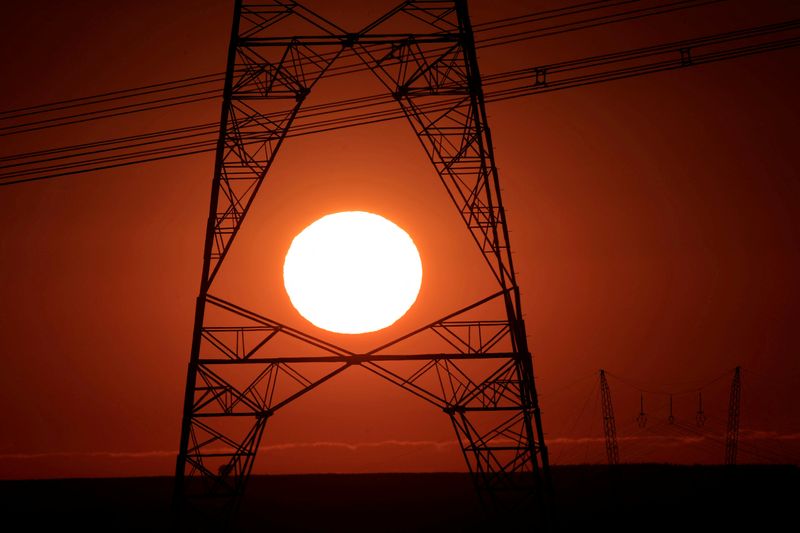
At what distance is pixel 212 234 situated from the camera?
19.2 metres

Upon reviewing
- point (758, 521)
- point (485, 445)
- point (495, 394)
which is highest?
point (495, 394)

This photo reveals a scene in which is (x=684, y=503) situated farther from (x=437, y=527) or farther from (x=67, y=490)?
(x=67, y=490)

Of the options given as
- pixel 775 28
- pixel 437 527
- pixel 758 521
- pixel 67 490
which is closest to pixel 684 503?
pixel 758 521

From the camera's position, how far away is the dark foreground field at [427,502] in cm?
2177

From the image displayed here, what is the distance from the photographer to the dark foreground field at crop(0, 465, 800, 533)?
21766 millimetres

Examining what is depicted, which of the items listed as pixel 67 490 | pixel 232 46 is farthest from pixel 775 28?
pixel 67 490

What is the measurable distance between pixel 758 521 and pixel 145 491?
2098cm

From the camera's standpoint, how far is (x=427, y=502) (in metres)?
24.5

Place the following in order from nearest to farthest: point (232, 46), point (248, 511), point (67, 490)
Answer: point (232, 46)
point (248, 511)
point (67, 490)

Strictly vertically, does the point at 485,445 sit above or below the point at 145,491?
above

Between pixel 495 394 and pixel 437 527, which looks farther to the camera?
pixel 437 527

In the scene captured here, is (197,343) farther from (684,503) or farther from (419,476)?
(684,503)

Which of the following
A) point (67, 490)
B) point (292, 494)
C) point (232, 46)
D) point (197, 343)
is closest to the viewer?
point (197, 343)

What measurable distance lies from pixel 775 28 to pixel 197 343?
2159 centimetres
